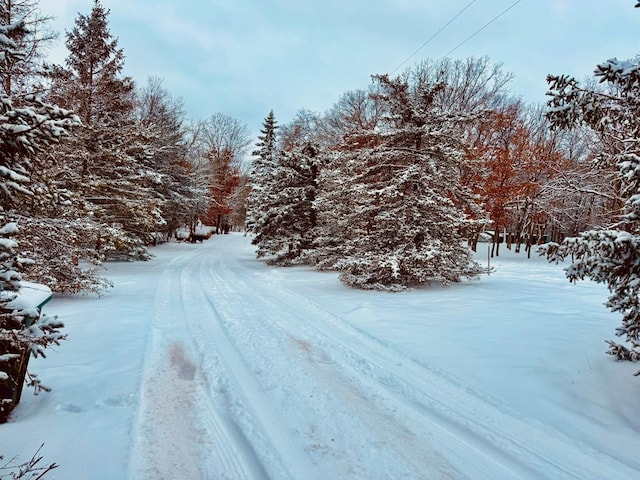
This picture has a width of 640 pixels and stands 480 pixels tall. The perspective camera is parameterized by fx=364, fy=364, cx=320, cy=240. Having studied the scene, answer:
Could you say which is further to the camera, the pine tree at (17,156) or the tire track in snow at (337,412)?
the tire track in snow at (337,412)

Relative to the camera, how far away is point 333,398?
354 cm

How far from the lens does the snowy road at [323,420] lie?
99.6 inches

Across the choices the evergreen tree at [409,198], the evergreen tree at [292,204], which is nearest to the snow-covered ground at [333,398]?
the evergreen tree at [409,198]

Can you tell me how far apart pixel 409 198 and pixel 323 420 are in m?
7.42

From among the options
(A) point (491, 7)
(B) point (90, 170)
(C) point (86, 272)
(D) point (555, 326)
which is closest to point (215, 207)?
(B) point (90, 170)

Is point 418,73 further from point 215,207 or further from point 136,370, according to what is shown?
point 136,370

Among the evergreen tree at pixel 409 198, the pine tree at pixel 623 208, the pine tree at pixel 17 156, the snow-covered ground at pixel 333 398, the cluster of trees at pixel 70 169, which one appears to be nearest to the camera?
the pine tree at pixel 17 156

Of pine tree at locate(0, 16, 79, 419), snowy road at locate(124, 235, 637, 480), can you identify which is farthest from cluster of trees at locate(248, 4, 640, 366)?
pine tree at locate(0, 16, 79, 419)

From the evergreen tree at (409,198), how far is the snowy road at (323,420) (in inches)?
178

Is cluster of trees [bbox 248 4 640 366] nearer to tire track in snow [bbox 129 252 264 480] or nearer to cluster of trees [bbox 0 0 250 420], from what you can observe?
tire track in snow [bbox 129 252 264 480]

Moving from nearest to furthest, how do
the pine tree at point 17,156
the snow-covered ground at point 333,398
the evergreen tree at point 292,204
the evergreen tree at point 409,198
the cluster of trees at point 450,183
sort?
the pine tree at point 17,156 → the snow-covered ground at point 333,398 → the cluster of trees at point 450,183 → the evergreen tree at point 409,198 → the evergreen tree at point 292,204

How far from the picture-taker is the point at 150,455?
2590mm

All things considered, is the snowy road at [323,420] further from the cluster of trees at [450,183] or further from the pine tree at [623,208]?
the cluster of trees at [450,183]

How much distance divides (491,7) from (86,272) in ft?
35.6
